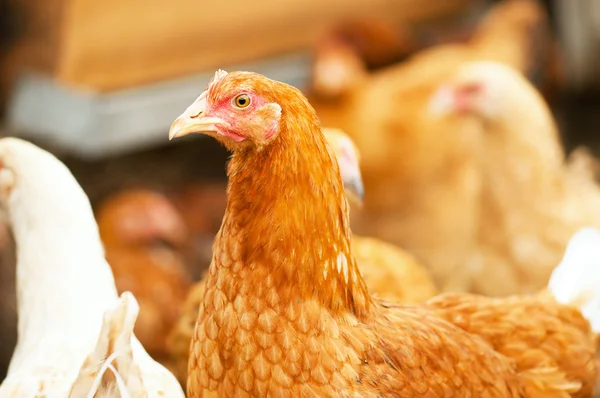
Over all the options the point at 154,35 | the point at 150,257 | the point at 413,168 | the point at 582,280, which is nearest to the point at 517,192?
the point at 582,280

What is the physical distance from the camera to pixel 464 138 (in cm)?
406

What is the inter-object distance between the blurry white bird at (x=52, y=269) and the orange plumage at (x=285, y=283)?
366 millimetres

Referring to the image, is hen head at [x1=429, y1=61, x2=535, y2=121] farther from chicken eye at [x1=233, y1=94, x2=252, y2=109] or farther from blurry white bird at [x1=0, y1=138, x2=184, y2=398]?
chicken eye at [x1=233, y1=94, x2=252, y2=109]

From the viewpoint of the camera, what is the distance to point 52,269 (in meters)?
2.09

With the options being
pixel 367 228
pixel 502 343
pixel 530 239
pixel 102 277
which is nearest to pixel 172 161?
pixel 367 228

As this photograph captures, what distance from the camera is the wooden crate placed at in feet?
14.0

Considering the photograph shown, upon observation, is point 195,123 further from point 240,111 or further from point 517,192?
point 517,192

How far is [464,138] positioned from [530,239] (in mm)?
1127

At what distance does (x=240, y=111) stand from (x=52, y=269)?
796 mm

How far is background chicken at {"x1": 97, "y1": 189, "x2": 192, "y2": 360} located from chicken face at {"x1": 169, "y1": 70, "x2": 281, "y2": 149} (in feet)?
5.38

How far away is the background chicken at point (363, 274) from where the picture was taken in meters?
2.28

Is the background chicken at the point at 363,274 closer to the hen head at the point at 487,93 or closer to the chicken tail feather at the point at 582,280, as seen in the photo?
the chicken tail feather at the point at 582,280

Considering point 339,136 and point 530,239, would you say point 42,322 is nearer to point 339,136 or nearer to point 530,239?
point 339,136

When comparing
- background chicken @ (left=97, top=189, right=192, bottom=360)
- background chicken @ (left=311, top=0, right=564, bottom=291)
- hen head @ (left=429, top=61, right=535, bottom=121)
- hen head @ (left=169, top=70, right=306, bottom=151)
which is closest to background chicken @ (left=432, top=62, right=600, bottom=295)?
hen head @ (left=429, top=61, right=535, bottom=121)
